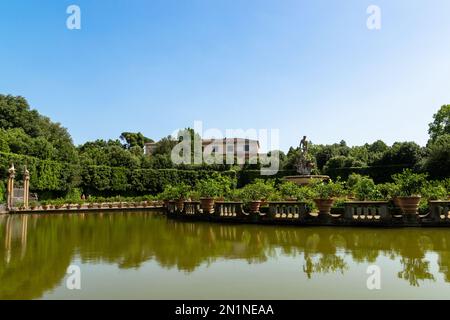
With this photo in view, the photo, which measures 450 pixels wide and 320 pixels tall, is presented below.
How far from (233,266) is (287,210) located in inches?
326

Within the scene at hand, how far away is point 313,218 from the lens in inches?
557

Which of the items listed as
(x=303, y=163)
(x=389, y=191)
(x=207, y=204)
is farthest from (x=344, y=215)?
(x=303, y=163)

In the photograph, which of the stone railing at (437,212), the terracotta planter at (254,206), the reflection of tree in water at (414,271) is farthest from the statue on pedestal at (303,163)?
the reflection of tree in water at (414,271)

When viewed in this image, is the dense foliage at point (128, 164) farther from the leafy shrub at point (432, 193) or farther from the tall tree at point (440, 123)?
the leafy shrub at point (432, 193)

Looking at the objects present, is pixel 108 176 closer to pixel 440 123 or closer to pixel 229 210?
pixel 229 210

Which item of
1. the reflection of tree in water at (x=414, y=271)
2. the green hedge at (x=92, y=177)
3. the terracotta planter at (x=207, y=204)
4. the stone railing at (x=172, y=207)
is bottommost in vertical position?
the reflection of tree in water at (x=414, y=271)

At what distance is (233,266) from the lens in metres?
7.00

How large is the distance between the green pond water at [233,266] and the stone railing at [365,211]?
185 centimetres

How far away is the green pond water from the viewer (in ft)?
17.3

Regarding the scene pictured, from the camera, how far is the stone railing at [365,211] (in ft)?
43.0

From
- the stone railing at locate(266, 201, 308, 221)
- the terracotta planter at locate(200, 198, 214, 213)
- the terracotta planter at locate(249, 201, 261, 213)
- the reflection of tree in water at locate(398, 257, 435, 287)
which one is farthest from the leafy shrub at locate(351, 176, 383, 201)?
the reflection of tree in water at locate(398, 257, 435, 287)
